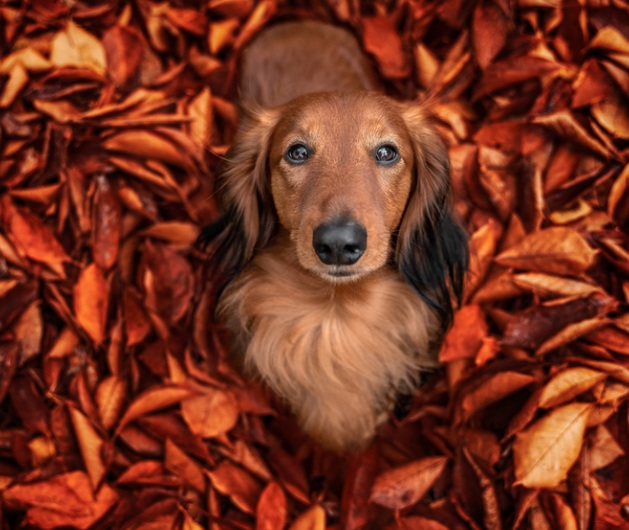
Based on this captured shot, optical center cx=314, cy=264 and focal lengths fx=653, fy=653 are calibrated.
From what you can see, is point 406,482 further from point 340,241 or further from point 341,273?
point 340,241

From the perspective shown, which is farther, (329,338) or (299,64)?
(299,64)

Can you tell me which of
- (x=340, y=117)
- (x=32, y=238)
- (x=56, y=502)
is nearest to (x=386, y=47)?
(x=340, y=117)

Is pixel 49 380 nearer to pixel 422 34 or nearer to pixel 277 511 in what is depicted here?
pixel 277 511

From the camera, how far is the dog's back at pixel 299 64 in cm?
273

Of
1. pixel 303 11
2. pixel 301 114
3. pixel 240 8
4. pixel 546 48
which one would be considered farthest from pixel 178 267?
pixel 546 48

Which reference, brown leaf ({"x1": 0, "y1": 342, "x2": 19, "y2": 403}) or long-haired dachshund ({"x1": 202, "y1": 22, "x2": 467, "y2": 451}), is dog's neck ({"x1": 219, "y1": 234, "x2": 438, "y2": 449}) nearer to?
long-haired dachshund ({"x1": 202, "y1": 22, "x2": 467, "y2": 451})

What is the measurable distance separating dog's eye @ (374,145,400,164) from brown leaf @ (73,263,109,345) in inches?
47.4

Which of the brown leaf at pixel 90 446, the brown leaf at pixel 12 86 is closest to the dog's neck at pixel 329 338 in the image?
the brown leaf at pixel 90 446

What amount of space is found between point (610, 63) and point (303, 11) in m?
1.44

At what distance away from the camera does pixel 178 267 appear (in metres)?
2.55

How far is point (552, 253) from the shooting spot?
2.28m

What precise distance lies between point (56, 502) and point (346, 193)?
57.4 inches

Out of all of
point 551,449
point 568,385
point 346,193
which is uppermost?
point 346,193

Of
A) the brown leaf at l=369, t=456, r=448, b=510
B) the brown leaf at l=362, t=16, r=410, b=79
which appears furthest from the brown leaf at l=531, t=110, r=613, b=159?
the brown leaf at l=369, t=456, r=448, b=510
